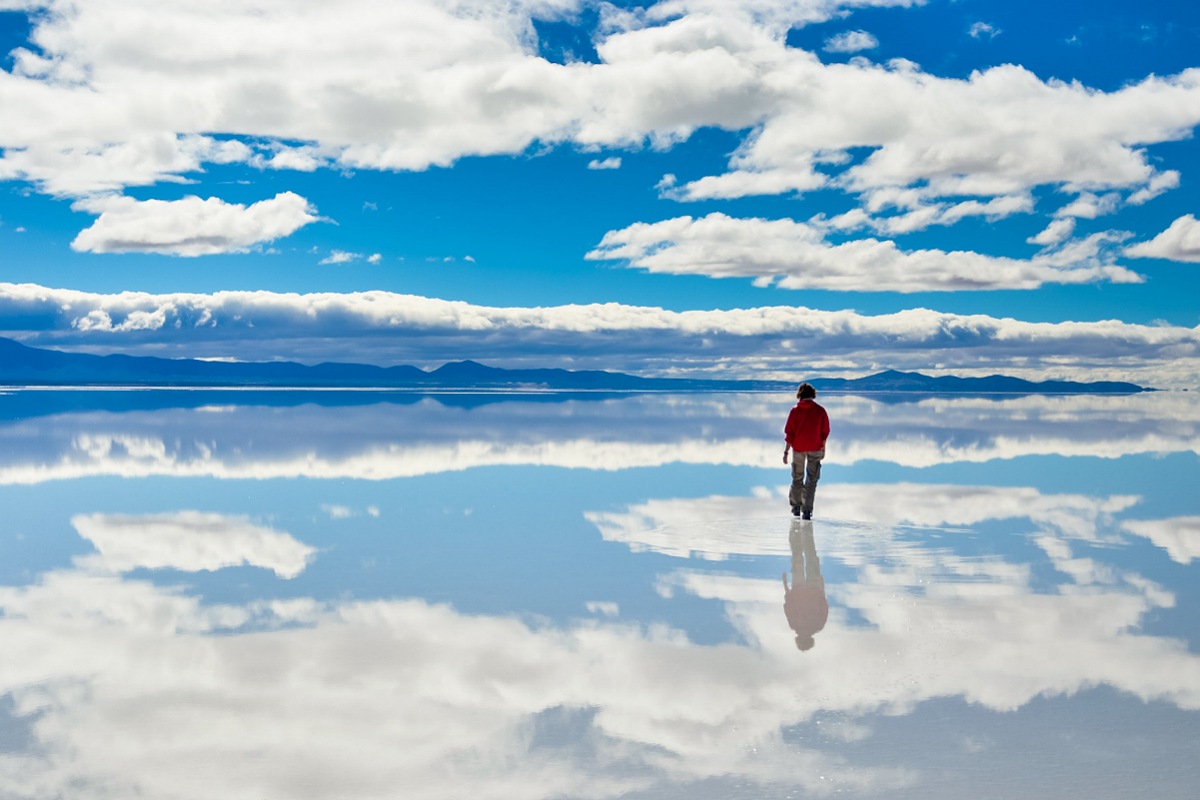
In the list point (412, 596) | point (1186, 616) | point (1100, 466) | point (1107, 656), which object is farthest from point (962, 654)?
point (1100, 466)

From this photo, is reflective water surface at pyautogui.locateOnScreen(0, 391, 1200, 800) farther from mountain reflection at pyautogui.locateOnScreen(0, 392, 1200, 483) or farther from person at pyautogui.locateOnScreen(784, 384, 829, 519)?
mountain reflection at pyautogui.locateOnScreen(0, 392, 1200, 483)

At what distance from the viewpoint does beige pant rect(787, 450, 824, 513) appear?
51.0 feet

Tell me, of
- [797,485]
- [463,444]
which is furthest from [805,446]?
[463,444]

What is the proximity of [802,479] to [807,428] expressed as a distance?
2.82 feet

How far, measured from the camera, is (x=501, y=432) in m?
37.5

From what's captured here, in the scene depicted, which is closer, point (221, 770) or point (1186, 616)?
point (221, 770)

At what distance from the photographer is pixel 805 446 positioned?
15969 mm

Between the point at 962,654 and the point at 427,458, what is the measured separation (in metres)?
19.0

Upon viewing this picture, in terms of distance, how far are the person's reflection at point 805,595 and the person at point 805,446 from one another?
1.93 meters

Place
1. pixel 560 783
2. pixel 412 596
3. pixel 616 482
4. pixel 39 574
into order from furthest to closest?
1. pixel 616 482
2. pixel 39 574
3. pixel 412 596
4. pixel 560 783

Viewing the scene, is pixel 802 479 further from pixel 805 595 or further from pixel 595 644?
pixel 595 644

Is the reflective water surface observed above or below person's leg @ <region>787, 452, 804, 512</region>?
below

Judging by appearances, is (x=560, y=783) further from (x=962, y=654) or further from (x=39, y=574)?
(x=39, y=574)

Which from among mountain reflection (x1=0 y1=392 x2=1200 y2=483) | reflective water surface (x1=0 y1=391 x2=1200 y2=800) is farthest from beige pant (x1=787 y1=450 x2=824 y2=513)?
mountain reflection (x1=0 y1=392 x2=1200 y2=483)
